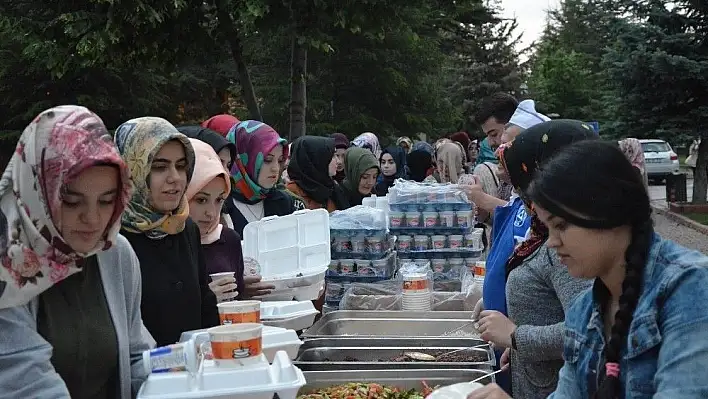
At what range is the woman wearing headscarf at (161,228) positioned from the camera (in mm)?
2668

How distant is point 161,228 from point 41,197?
33.0 inches

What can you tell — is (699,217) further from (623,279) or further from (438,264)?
(623,279)

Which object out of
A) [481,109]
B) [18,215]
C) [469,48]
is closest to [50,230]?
[18,215]

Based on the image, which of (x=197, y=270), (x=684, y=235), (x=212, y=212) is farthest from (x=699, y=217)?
(x=197, y=270)

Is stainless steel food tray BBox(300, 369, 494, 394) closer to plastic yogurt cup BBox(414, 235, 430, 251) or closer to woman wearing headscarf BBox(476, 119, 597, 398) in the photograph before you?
woman wearing headscarf BBox(476, 119, 597, 398)

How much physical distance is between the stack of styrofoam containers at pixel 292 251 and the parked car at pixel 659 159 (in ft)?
69.3

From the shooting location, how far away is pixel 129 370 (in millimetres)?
2150

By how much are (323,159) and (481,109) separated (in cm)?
127

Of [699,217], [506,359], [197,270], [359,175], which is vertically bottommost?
[699,217]

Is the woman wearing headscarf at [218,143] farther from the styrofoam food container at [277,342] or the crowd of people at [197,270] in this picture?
the styrofoam food container at [277,342]

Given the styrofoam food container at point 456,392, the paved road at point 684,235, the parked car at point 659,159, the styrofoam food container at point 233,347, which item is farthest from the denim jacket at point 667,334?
the parked car at point 659,159

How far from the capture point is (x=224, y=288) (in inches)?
118

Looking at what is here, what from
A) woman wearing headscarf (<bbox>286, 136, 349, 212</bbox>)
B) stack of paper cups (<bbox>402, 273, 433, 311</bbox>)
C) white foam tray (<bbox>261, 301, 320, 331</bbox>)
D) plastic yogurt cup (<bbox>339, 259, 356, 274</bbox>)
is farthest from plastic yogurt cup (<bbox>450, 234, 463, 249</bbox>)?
white foam tray (<bbox>261, 301, 320, 331</bbox>)

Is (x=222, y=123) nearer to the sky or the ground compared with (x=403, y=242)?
nearer to the sky
